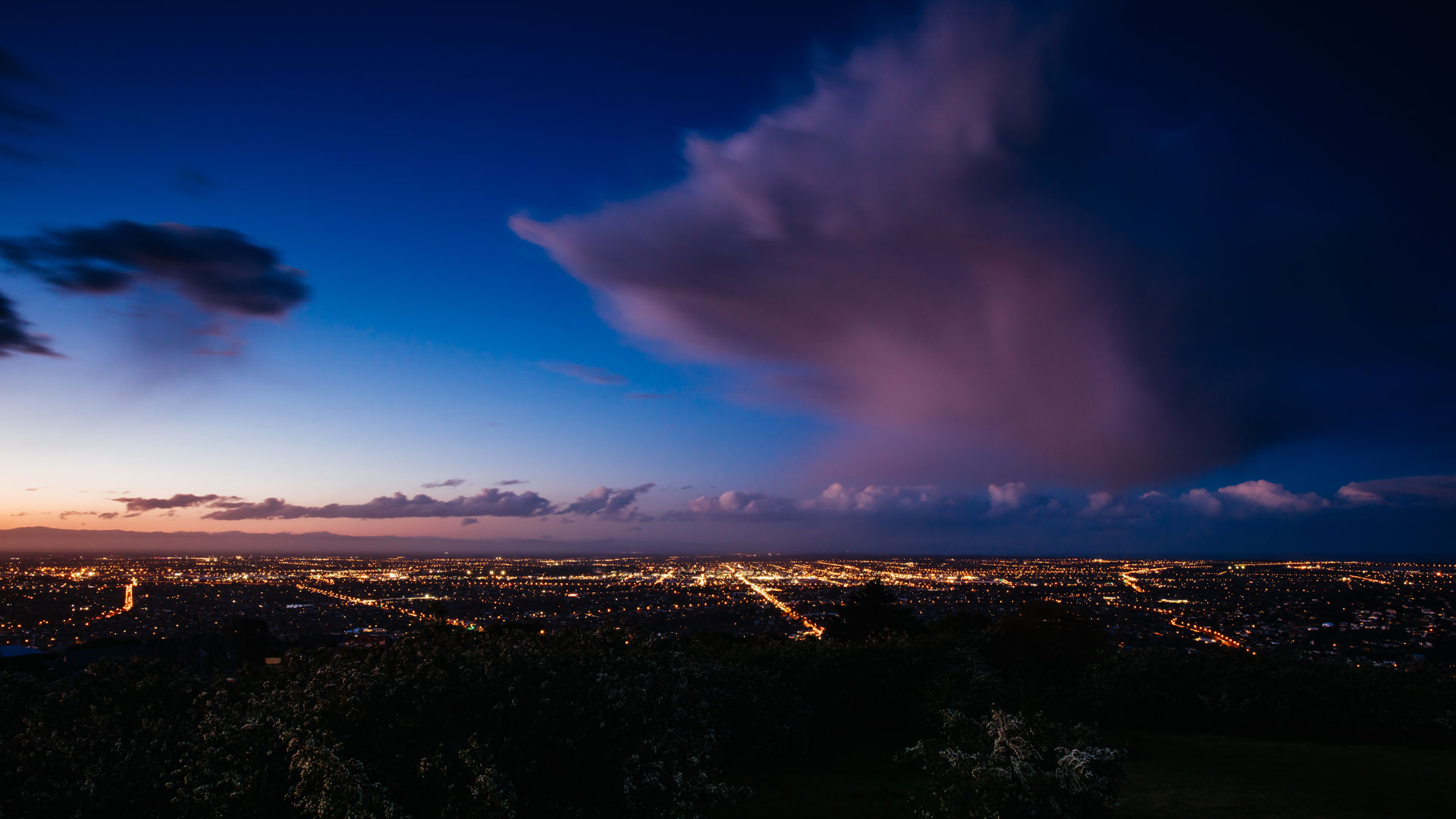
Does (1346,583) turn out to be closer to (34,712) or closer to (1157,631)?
(1157,631)

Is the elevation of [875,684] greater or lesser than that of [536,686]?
lesser

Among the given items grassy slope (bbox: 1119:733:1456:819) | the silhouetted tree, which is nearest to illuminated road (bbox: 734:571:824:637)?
the silhouetted tree

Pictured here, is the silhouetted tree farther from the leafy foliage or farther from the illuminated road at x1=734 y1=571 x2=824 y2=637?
the leafy foliage

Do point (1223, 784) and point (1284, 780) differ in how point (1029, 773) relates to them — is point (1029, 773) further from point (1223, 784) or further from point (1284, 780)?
point (1284, 780)

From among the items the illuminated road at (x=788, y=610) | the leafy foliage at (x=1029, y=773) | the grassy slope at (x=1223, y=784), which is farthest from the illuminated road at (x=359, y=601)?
the leafy foliage at (x=1029, y=773)

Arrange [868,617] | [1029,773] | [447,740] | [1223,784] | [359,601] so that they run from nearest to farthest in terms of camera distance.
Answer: [1029,773]
[447,740]
[1223,784]
[868,617]
[359,601]

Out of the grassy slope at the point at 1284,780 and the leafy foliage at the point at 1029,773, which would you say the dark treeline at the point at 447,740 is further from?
the grassy slope at the point at 1284,780

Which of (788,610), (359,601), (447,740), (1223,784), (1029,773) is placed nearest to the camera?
(1029,773)

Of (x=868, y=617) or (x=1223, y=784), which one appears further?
(x=868, y=617)

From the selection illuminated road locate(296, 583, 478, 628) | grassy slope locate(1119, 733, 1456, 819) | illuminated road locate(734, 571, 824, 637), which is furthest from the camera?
illuminated road locate(296, 583, 478, 628)

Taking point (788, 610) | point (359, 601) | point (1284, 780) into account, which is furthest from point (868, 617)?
point (359, 601)

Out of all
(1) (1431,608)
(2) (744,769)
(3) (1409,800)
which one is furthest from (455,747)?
(1) (1431,608)
